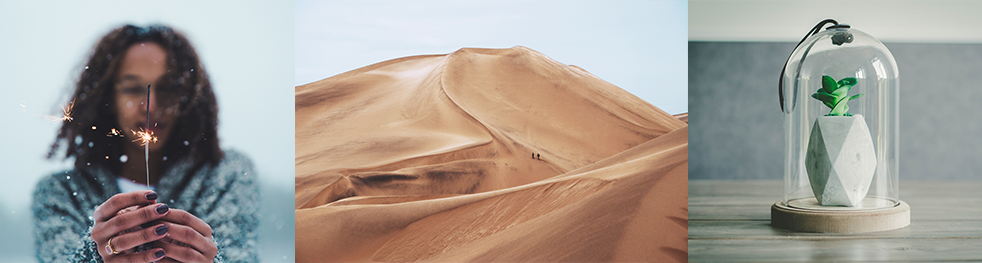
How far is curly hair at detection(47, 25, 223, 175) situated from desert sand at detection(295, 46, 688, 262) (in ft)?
0.53

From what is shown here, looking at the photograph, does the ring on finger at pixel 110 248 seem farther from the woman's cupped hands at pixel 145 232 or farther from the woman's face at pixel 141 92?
the woman's face at pixel 141 92

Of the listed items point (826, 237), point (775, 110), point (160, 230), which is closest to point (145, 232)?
point (160, 230)

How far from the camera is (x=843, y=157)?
2.36ft

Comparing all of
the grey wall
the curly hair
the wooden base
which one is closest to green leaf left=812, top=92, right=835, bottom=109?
the wooden base

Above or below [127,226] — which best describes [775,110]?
above

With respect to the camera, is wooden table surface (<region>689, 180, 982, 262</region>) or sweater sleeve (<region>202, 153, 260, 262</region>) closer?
wooden table surface (<region>689, 180, 982, 262</region>)

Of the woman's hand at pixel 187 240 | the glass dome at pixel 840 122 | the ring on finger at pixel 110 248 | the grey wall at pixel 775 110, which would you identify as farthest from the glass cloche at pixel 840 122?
the ring on finger at pixel 110 248

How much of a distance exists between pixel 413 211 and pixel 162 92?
456 mm

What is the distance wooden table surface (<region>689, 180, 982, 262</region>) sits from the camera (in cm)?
61

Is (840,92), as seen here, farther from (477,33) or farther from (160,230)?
(160,230)

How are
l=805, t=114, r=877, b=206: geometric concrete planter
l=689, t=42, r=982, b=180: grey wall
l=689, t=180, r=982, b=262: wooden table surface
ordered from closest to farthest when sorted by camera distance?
l=689, t=180, r=982, b=262: wooden table surface → l=805, t=114, r=877, b=206: geometric concrete planter → l=689, t=42, r=982, b=180: grey wall

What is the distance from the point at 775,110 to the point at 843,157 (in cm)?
59

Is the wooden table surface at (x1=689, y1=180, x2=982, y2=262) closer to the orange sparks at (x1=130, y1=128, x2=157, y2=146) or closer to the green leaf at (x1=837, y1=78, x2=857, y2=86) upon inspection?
the green leaf at (x1=837, y1=78, x2=857, y2=86)

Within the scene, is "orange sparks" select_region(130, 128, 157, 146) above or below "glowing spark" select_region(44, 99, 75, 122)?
below
